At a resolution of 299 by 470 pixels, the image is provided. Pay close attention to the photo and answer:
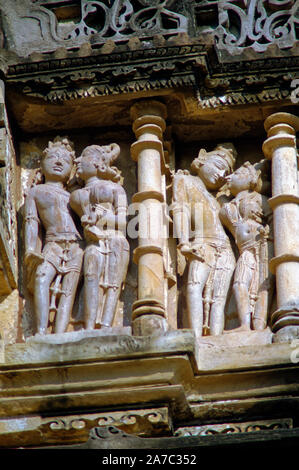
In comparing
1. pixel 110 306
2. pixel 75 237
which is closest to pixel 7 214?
pixel 75 237

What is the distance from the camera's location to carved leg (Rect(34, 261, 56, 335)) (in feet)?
32.9

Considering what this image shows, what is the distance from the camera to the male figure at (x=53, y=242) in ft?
33.2

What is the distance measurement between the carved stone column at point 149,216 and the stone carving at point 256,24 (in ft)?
2.64

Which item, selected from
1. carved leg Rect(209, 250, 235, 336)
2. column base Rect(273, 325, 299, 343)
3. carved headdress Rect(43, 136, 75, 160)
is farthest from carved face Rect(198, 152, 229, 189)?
column base Rect(273, 325, 299, 343)

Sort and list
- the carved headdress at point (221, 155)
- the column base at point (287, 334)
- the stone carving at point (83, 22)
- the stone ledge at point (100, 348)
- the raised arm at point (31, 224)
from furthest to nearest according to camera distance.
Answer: the stone carving at point (83, 22), the carved headdress at point (221, 155), the raised arm at point (31, 224), the column base at point (287, 334), the stone ledge at point (100, 348)

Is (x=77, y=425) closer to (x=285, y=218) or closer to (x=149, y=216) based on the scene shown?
(x=149, y=216)

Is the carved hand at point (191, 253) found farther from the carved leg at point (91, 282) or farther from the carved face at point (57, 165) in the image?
the carved face at point (57, 165)

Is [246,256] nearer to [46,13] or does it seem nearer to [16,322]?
[16,322]

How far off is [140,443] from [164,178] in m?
3.63

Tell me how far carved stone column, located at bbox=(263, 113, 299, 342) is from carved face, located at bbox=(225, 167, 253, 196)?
0.68 feet

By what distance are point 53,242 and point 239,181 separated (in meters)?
1.45

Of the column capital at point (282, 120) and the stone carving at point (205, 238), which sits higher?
the column capital at point (282, 120)

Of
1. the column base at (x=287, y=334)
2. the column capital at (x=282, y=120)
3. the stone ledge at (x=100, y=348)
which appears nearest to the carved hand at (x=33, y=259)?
the stone ledge at (x=100, y=348)

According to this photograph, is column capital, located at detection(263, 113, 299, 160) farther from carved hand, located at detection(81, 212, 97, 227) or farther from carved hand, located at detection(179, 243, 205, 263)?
carved hand, located at detection(81, 212, 97, 227)
